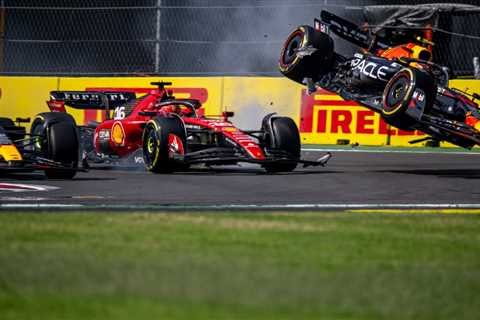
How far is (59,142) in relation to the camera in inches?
495

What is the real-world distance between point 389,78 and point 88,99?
4231 mm

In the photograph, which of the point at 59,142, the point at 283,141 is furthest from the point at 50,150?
the point at 283,141

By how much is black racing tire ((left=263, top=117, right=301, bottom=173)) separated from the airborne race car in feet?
4.07

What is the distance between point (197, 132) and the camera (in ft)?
46.3

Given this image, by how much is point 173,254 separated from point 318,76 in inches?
391

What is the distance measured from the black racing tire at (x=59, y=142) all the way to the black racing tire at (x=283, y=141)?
289 centimetres

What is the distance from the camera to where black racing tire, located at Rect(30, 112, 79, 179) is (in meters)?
12.6

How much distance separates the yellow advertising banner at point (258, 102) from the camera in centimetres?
2138

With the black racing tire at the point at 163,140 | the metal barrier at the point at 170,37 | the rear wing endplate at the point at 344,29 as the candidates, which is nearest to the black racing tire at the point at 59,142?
the black racing tire at the point at 163,140

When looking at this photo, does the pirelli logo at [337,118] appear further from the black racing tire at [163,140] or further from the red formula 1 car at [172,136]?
the black racing tire at [163,140]

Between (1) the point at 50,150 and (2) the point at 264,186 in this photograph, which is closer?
(2) the point at 264,186

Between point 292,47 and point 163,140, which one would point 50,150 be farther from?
point 292,47

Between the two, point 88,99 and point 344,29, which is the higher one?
point 344,29

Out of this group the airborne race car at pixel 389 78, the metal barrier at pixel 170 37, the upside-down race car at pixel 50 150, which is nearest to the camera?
the upside-down race car at pixel 50 150
